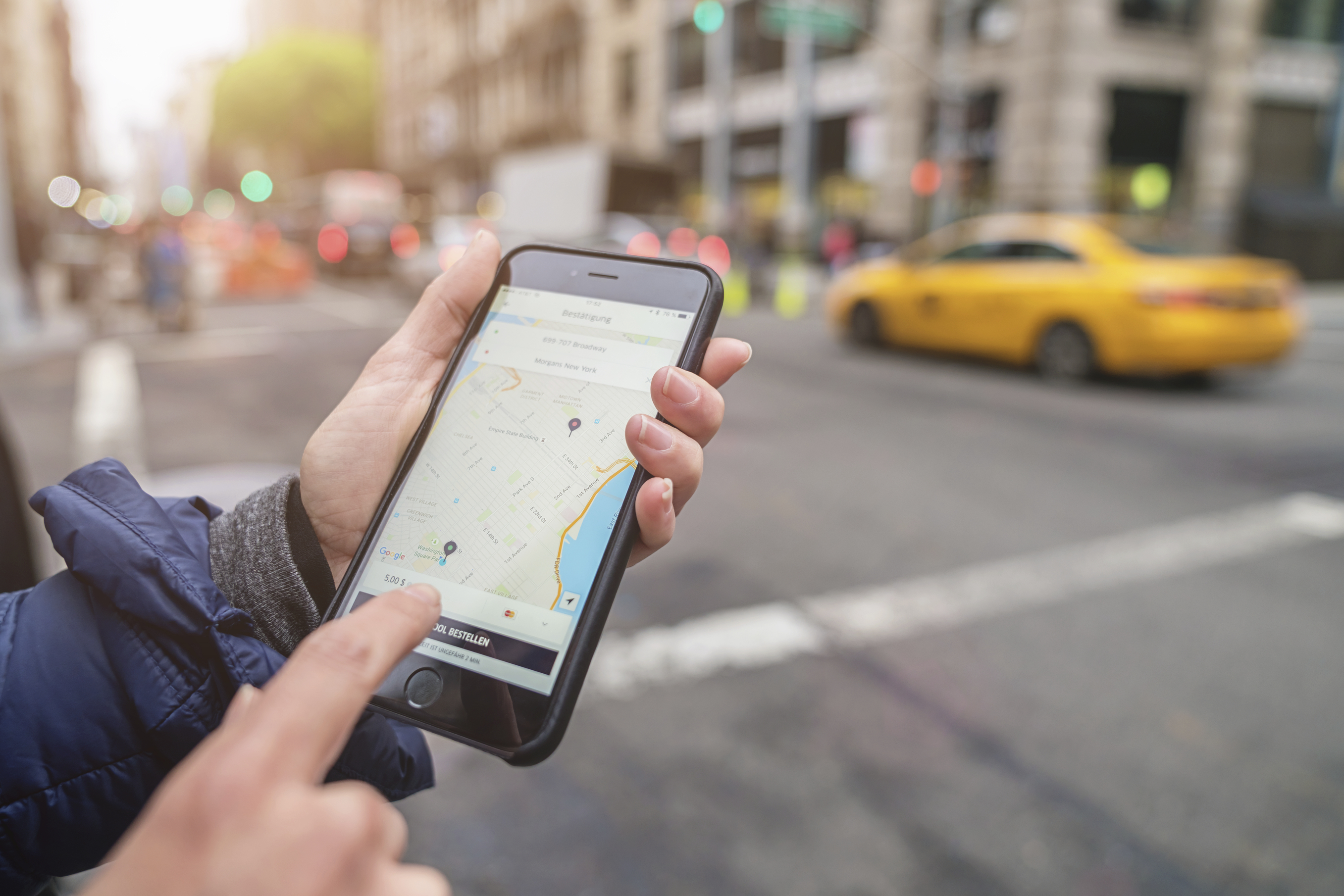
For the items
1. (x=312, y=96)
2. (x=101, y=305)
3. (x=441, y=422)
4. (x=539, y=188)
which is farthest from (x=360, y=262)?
(x=312, y=96)

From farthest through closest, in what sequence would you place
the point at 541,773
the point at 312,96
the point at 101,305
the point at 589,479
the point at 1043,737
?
the point at 312,96
the point at 101,305
the point at 1043,737
the point at 541,773
the point at 589,479

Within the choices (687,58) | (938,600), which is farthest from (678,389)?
(687,58)

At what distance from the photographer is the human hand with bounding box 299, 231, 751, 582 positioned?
1190 mm

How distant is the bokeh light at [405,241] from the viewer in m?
22.5

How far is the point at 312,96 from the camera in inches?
2808

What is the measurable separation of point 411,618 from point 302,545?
524 mm

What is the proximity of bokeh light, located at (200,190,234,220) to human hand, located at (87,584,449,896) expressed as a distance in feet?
278

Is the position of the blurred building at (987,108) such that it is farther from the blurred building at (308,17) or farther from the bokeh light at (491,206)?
the blurred building at (308,17)

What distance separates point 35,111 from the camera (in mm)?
43281

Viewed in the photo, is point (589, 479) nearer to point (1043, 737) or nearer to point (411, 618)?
point (411, 618)

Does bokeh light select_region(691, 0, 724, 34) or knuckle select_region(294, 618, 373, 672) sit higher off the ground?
bokeh light select_region(691, 0, 724, 34)

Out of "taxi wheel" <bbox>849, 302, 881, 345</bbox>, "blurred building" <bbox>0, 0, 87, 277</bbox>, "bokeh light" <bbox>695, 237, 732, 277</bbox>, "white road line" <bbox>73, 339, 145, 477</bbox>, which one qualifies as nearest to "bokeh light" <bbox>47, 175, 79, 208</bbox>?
"blurred building" <bbox>0, 0, 87, 277</bbox>

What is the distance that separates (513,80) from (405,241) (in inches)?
808

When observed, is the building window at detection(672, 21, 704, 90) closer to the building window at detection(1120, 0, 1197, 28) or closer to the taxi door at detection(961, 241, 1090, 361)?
the building window at detection(1120, 0, 1197, 28)
